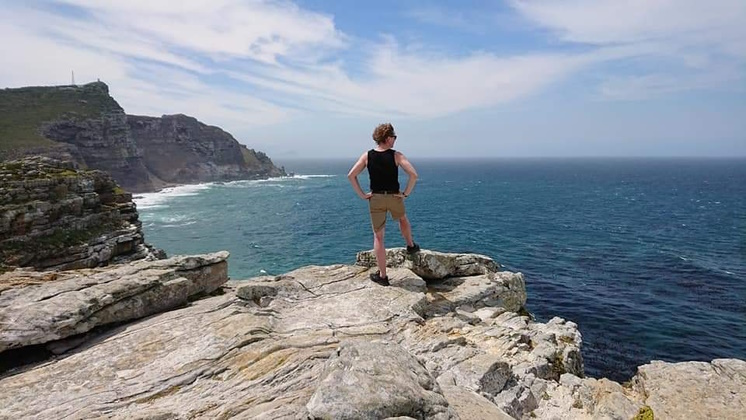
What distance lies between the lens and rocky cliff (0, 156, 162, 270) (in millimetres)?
32094

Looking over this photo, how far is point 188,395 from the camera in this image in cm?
837

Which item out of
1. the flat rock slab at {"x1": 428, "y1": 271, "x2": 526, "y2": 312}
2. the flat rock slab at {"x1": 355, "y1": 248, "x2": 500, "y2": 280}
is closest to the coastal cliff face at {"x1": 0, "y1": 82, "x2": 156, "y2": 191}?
the flat rock slab at {"x1": 355, "y1": 248, "x2": 500, "y2": 280}

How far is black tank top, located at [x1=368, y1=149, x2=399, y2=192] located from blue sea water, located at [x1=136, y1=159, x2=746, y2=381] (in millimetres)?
25781

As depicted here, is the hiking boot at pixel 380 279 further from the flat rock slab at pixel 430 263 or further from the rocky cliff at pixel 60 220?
the rocky cliff at pixel 60 220

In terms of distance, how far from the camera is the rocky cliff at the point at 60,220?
105ft

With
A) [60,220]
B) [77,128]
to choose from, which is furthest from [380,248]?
[77,128]

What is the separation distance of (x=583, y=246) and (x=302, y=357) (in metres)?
67.5

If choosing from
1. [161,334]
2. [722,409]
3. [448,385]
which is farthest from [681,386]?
[161,334]

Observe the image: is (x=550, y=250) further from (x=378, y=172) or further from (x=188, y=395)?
(x=188, y=395)

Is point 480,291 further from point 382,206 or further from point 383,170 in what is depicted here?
point 383,170

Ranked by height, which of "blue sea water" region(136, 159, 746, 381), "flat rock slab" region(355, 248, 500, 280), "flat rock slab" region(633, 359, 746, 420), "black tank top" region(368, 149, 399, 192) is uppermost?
"black tank top" region(368, 149, 399, 192)

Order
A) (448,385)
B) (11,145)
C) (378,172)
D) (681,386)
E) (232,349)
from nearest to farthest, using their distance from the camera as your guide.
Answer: (448,385), (232,349), (681,386), (378,172), (11,145)

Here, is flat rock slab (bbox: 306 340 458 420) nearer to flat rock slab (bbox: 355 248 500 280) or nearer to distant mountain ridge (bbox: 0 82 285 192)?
flat rock slab (bbox: 355 248 500 280)

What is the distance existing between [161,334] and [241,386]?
3530mm
